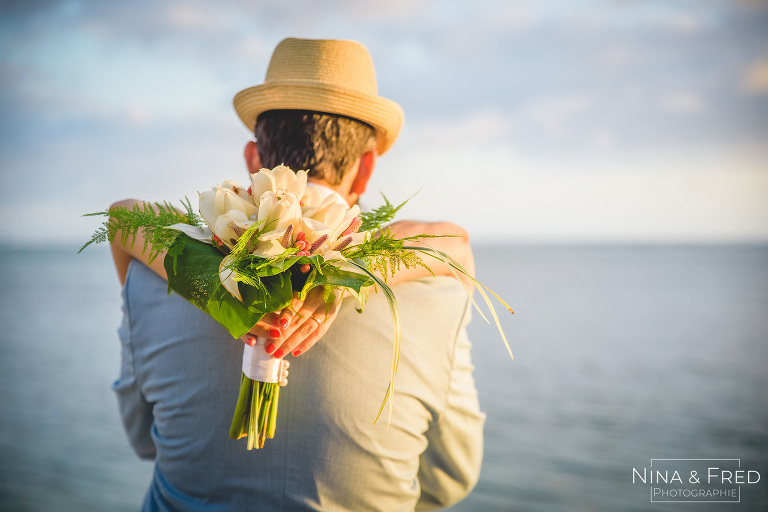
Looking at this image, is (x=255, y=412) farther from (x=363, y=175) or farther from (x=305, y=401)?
(x=363, y=175)

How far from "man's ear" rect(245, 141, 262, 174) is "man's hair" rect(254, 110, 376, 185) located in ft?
0.17

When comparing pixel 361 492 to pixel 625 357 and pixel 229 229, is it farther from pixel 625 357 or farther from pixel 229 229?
pixel 625 357

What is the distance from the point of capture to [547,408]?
677cm

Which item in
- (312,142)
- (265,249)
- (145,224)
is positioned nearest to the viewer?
(265,249)

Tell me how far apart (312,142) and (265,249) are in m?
0.57

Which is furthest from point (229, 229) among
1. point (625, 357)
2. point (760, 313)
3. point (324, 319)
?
point (760, 313)

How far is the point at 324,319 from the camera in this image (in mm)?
1183

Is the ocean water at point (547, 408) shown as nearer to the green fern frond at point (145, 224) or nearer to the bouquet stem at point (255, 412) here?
the bouquet stem at point (255, 412)

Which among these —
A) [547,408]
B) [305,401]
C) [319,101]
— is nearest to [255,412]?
[305,401]

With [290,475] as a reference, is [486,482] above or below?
below

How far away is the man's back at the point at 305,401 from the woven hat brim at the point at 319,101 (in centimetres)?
58

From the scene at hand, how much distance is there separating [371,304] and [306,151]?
0.50m

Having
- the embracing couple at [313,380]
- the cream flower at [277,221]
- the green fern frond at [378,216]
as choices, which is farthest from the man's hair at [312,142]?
the cream flower at [277,221]

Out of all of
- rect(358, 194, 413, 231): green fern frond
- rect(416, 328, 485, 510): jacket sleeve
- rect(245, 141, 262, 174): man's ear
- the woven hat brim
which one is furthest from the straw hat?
rect(416, 328, 485, 510): jacket sleeve
